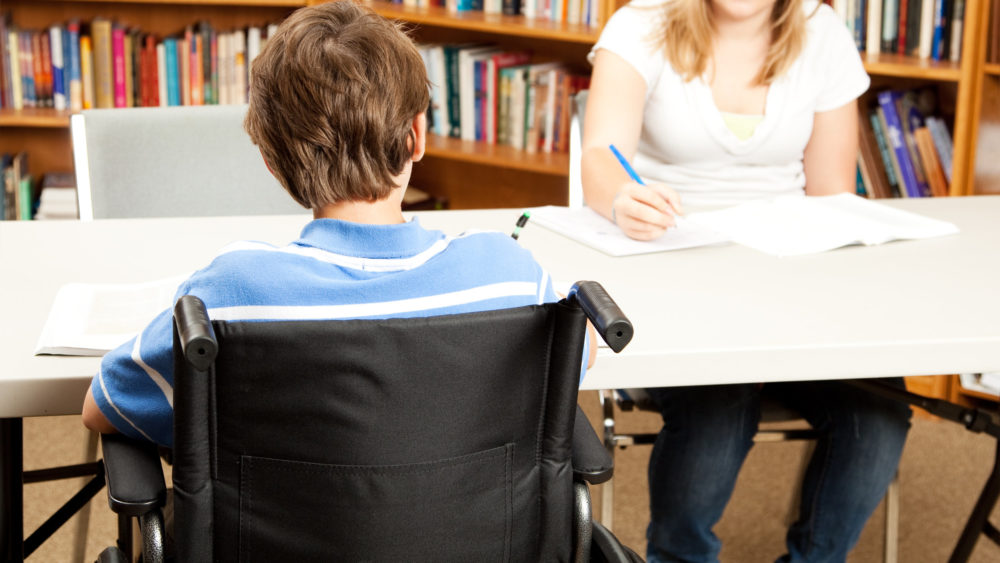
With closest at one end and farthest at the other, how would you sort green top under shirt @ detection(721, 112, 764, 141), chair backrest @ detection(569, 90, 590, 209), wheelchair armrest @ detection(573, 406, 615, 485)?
wheelchair armrest @ detection(573, 406, 615, 485) → green top under shirt @ detection(721, 112, 764, 141) → chair backrest @ detection(569, 90, 590, 209)

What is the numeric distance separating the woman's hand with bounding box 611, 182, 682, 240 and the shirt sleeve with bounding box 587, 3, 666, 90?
43 cm

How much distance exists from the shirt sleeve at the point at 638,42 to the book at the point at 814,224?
328 mm

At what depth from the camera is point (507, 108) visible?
3.04 metres

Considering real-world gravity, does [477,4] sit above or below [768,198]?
above

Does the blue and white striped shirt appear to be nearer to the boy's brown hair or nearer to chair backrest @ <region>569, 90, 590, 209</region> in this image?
the boy's brown hair

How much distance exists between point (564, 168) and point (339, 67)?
6.53 ft

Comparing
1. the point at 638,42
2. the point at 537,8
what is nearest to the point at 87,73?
the point at 537,8

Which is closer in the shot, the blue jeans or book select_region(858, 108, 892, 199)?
the blue jeans

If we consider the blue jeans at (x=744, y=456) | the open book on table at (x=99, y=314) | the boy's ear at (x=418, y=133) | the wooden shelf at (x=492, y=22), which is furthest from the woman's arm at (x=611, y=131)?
the wooden shelf at (x=492, y=22)

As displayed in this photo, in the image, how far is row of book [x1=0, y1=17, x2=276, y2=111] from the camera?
306cm

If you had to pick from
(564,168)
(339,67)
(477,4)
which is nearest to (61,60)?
(477,4)

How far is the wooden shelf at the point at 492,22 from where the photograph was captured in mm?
2793

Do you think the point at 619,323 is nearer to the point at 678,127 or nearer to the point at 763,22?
the point at 678,127

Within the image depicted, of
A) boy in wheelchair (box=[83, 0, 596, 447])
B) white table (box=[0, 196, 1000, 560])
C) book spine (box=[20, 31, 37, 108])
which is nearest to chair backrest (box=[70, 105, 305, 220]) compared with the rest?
white table (box=[0, 196, 1000, 560])
